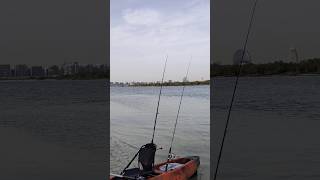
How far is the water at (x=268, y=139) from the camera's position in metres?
8.22

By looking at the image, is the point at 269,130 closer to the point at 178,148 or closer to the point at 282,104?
the point at 178,148

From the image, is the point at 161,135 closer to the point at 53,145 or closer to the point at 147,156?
the point at 53,145

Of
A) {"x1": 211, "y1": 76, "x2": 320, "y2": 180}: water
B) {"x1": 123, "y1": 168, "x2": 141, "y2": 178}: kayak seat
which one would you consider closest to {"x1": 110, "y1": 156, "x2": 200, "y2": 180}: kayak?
{"x1": 123, "y1": 168, "x2": 141, "y2": 178}: kayak seat

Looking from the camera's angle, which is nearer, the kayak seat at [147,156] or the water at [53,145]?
the kayak seat at [147,156]

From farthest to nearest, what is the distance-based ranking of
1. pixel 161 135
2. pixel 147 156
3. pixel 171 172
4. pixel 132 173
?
1. pixel 161 135
2. pixel 171 172
3. pixel 132 173
4. pixel 147 156

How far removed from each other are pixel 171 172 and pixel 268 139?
7932 mm

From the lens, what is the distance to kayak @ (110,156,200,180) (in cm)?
554

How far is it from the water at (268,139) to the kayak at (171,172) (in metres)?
0.45

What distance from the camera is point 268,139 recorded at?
13.6 metres

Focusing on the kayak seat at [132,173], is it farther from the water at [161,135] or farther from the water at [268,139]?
the water at [161,135]

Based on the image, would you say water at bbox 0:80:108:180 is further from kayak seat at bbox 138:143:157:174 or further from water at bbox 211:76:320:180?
water at bbox 211:76:320:180

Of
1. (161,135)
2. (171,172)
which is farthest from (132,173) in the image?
(161,135)

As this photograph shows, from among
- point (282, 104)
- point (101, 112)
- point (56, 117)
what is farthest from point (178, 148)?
point (282, 104)

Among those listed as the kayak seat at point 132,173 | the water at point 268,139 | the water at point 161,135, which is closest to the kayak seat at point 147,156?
the kayak seat at point 132,173
